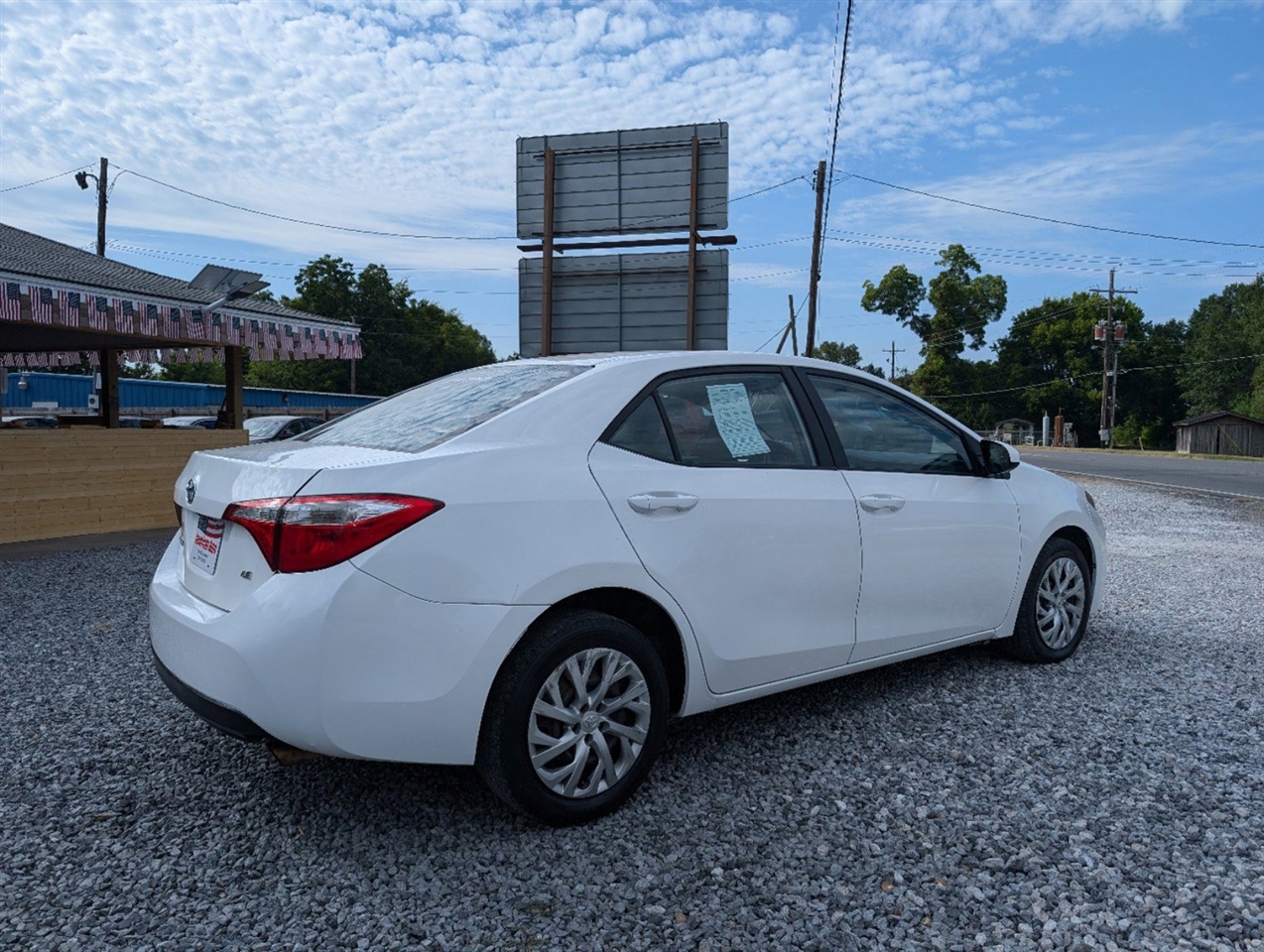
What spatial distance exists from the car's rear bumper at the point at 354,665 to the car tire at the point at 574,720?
3.1 inches

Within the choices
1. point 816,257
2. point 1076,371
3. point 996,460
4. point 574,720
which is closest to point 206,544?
point 574,720

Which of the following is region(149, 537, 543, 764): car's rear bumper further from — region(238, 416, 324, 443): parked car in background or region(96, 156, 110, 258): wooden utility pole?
region(96, 156, 110, 258): wooden utility pole

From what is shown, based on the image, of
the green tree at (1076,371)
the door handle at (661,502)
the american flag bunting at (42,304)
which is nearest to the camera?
the door handle at (661,502)

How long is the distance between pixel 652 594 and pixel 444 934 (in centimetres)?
118

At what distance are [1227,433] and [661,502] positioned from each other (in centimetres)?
6619

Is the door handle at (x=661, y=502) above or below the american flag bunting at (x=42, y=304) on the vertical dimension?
below

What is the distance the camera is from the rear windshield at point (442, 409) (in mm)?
3207

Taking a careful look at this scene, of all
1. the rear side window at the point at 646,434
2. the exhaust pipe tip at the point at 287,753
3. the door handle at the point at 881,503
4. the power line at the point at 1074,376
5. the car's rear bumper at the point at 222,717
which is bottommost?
the exhaust pipe tip at the point at 287,753

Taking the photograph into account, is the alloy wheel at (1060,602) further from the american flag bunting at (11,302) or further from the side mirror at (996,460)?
the american flag bunting at (11,302)

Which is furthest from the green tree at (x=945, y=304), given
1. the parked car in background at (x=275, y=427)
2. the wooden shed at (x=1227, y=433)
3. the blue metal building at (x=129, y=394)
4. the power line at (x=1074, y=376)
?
the parked car in background at (x=275, y=427)

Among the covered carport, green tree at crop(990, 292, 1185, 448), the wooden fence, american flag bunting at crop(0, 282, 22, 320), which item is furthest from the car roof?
green tree at crop(990, 292, 1185, 448)

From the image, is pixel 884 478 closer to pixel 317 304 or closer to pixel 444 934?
pixel 444 934

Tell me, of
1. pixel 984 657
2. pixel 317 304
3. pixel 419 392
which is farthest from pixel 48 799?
pixel 317 304

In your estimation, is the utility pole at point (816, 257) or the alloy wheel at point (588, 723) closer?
the alloy wheel at point (588, 723)
